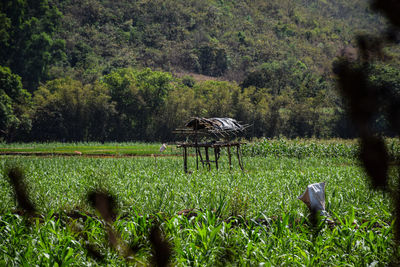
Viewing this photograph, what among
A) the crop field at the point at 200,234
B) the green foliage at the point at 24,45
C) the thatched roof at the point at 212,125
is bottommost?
the crop field at the point at 200,234

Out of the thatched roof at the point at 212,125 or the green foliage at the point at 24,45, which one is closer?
the thatched roof at the point at 212,125

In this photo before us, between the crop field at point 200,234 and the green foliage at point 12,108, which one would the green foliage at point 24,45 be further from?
the crop field at point 200,234

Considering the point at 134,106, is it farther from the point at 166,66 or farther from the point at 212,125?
the point at 166,66

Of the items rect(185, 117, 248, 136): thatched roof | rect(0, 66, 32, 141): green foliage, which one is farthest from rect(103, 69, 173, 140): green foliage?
rect(185, 117, 248, 136): thatched roof

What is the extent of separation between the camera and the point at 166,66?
84.1 m

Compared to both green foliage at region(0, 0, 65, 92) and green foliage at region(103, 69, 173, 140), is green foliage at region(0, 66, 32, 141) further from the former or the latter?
green foliage at region(0, 0, 65, 92)

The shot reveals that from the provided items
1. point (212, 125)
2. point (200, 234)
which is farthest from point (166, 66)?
point (200, 234)

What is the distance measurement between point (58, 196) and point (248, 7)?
129104 mm

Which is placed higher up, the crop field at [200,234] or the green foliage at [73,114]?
the green foliage at [73,114]

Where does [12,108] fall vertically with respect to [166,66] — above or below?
below

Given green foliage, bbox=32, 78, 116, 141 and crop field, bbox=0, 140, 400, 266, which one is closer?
crop field, bbox=0, 140, 400, 266

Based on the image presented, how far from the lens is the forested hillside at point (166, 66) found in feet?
132

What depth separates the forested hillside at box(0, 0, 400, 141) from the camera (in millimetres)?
40125

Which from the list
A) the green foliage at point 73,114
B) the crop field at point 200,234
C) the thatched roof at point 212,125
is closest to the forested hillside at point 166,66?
the green foliage at point 73,114
